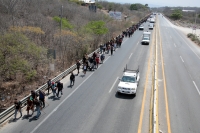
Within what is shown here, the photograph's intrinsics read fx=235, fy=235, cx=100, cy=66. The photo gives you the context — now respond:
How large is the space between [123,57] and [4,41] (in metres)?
16.3

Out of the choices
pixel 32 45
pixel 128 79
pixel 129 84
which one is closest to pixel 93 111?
pixel 129 84

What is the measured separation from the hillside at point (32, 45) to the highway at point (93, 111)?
2.96 metres

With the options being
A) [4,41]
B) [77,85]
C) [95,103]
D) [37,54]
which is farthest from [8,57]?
[95,103]

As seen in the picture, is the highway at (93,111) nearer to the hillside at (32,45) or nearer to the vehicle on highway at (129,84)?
the vehicle on highway at (129,84)

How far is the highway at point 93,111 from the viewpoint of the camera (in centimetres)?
1230

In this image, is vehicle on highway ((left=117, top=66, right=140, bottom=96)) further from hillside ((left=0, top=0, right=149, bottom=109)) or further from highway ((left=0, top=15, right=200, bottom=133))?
hillside ((left=0, top=0, right=149, bottom=109))

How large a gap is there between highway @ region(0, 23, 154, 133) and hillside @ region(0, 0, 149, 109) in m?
2.96

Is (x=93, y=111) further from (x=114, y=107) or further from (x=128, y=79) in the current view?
(x=128, y=79)

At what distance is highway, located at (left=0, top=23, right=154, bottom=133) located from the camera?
12.3 metres

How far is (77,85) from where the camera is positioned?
62.4 ft

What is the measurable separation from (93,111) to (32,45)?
8.26m

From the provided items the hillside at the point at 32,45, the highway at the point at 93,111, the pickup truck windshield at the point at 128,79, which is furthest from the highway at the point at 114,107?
the hillside at the point at 32,45

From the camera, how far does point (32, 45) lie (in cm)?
1912

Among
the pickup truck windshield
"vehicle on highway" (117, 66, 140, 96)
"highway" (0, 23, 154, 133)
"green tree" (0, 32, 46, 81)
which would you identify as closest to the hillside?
"green tree" (0, 32, 46, 81)
